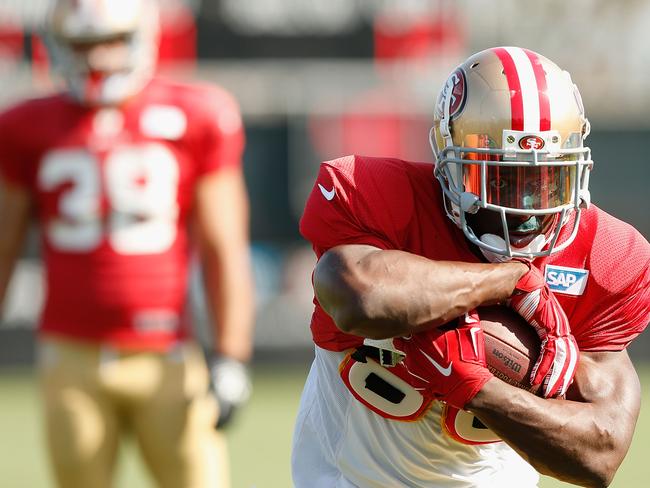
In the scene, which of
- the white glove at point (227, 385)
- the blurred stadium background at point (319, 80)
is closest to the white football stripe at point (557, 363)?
the white glove at point (227, 385)

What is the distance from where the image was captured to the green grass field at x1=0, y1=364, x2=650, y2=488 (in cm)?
569

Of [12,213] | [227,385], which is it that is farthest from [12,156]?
[227,385]

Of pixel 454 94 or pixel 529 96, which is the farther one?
pixel 454 94

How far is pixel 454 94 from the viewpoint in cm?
259

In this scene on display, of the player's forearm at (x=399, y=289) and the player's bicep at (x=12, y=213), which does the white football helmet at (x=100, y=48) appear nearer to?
the player's bicep at (x=12, y=213)

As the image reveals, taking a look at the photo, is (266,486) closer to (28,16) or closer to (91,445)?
(91,445)

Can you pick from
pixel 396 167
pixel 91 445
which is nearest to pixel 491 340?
pixel 396 167

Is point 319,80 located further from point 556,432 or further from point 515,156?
point 556,432

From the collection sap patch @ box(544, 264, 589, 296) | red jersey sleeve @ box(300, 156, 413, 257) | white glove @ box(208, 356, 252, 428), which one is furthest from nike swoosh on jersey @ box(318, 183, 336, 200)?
white glove @ box(208, 356, 252, 428)

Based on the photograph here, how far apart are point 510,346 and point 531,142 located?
409 mm

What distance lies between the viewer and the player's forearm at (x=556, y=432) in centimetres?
238

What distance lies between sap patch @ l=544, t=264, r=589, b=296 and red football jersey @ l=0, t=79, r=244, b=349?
1.41 m

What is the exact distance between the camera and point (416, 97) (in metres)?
8.84

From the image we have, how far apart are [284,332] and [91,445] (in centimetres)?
531
